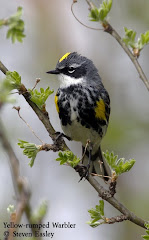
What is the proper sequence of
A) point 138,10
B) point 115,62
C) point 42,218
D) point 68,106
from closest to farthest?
point 42,218
point 68,106
point 138,10
point 115,62

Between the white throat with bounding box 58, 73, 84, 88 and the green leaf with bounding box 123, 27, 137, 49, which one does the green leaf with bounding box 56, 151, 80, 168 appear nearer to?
the green leaf with bounding box 123, 27, 137, 49

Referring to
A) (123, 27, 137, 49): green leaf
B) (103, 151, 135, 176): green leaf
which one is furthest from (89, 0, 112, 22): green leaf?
(103, 151, 135, 176): green leaf

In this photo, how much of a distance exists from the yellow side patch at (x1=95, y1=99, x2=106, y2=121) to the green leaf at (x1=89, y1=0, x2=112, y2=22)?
207cm

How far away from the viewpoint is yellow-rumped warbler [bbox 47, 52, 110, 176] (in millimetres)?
4793

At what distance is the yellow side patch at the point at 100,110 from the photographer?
484 centimetres

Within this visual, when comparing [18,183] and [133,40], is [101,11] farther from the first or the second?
[18,183]

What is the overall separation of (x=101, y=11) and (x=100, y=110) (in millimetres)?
2187

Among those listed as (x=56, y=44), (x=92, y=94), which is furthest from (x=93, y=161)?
(x=56, y=44)

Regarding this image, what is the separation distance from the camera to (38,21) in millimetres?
8195

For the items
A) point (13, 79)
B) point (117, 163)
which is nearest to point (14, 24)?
point (13, 79)

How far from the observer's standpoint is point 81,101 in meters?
4.80

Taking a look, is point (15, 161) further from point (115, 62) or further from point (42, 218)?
point (115, 62)

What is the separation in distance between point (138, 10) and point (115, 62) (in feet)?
3.30

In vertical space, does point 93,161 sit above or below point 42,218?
above
